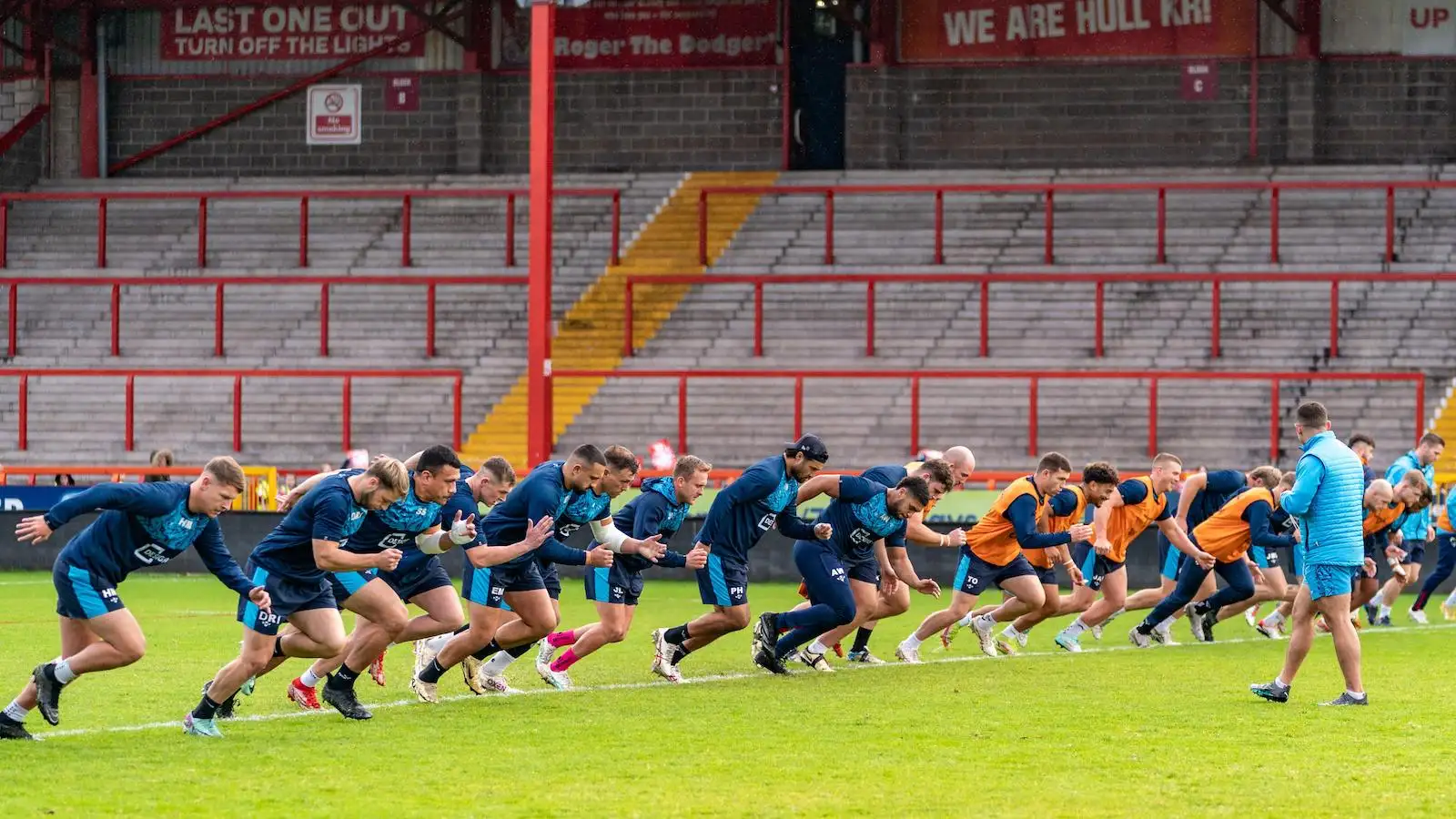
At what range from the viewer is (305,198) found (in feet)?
113

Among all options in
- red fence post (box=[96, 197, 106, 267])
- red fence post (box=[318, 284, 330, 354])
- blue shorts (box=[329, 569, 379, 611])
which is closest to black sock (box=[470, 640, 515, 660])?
blue shorts (box=[329, 569, 379, 611])

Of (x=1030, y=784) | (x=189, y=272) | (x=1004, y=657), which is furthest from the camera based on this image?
(x=189, y=272)

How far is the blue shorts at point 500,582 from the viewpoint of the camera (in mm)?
13500

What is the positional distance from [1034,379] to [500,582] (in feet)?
50.4

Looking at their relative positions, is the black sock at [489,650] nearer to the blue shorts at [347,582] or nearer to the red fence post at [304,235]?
the blue shorts at [347,582]

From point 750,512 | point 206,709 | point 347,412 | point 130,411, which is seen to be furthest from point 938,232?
point 206,709

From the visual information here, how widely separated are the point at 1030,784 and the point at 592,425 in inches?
818

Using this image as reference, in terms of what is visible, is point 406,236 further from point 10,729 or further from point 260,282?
point 10,729

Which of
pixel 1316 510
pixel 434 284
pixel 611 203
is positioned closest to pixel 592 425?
pixel 434 284

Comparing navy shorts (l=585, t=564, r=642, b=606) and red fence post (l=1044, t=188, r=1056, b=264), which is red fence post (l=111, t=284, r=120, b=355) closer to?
red fence post (l=1044, t=188, r=1056, b=264)

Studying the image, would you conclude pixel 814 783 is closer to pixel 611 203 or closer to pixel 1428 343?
pixel 1428 343

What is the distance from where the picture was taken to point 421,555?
12984 millimetres

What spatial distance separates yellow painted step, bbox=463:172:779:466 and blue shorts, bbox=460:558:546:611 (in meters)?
15.3

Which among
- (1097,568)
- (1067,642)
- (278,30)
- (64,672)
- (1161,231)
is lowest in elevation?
(1067,642)
